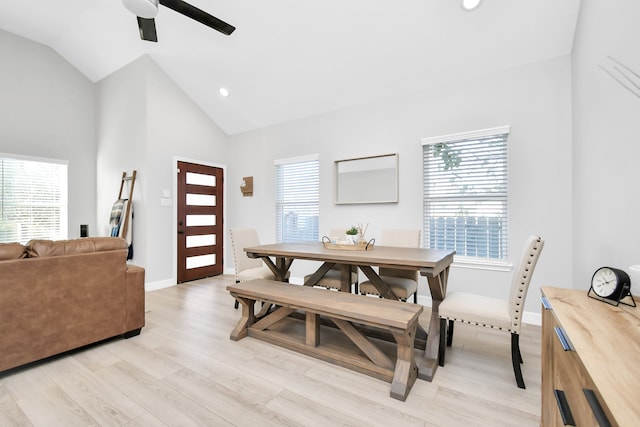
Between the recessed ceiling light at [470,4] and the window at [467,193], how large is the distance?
3.84ft

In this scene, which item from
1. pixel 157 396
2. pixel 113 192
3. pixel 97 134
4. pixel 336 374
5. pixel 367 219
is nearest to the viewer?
pixel 157 396

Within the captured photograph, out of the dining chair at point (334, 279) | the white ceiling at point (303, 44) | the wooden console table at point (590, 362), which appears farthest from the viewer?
the dining chair at point (334, 279)

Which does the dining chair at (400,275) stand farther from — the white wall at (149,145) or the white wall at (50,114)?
the white wall at (50,114)

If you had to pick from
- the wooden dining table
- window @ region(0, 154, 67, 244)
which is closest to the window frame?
the wooden dining table

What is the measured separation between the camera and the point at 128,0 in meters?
2.12

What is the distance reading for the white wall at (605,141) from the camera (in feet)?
4.50

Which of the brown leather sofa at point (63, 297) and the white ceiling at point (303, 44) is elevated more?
the white ceiling at point (303, 44)

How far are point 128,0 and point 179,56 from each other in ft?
7.32

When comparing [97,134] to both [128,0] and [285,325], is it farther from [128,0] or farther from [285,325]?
[285,325]

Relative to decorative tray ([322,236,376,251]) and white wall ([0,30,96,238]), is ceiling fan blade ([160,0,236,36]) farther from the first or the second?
white wall ([0,30,96,238])

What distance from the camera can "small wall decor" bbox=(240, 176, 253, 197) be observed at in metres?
5.12

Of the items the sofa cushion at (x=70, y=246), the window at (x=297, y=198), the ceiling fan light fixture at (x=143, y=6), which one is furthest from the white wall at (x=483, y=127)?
the sofa cushion at (x=70, y=246)

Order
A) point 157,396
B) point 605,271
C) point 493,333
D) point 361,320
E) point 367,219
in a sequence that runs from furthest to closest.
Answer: point 367,219, point 493,333, point 361,320, point 157,396, point 605,271

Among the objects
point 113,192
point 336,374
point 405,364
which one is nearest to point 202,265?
point 113,192
